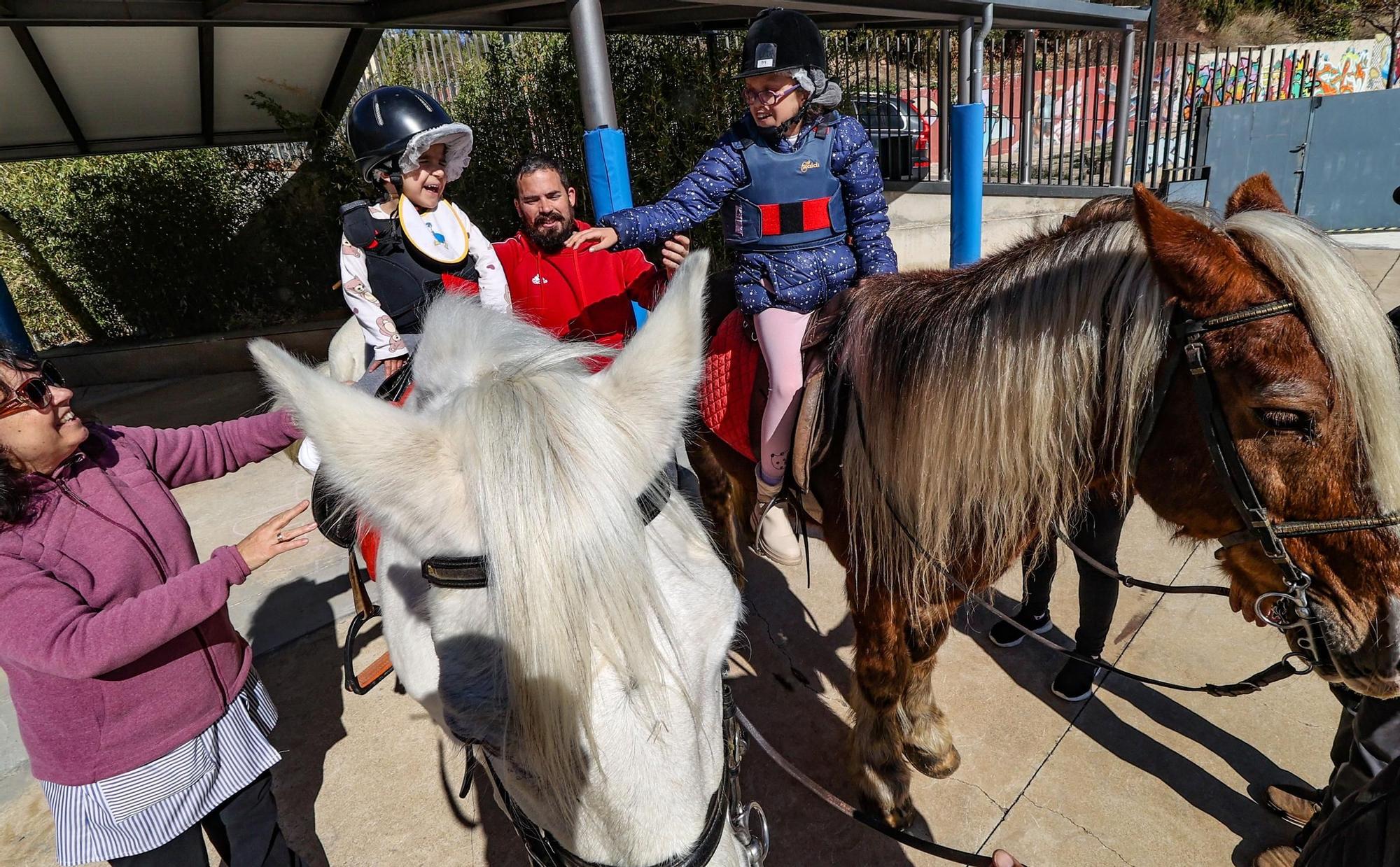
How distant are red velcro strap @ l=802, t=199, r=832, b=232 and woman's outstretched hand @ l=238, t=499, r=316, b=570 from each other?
184 cm

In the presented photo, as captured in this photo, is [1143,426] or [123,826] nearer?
[1143,426]

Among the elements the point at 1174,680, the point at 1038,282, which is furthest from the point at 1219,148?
the point at 1038,282

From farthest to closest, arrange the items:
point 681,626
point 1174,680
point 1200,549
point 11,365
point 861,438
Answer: point 1200,549
point 1174,680
point 861,438
point 11,365
point 681,626

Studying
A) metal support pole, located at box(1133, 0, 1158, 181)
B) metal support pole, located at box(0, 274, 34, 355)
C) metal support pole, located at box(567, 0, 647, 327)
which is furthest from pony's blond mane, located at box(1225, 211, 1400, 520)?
metal support pole, located at box(1133, 0, 1158, 181)

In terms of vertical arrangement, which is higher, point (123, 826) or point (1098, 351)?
point (1098, 351)

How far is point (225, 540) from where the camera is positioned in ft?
14.5

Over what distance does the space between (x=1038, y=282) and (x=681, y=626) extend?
1.19 metres

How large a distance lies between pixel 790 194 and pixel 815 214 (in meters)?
0.12

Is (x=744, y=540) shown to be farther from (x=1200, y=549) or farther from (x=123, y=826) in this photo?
(x=123, y=826)

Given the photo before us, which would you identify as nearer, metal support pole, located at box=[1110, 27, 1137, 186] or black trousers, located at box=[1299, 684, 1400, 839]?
black trousers, located at box=[1299, 684, 1400, 839]

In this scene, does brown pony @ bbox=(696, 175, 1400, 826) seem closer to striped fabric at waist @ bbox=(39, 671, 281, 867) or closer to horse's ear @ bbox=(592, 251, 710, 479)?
horse's ear @ bbox=(592, 251, 710, 479)

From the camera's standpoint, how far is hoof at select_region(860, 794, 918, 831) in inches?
91.8

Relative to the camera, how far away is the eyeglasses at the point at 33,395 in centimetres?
136

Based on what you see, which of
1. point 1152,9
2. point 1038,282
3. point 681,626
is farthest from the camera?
point 1152,9
